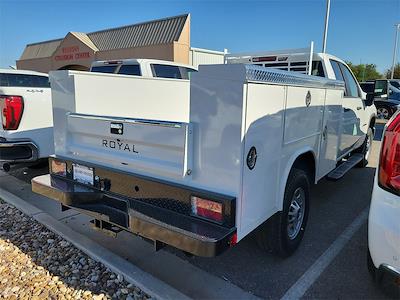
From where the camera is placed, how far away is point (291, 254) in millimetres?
3133

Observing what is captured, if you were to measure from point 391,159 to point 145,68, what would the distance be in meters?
5.19

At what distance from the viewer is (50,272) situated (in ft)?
9.33

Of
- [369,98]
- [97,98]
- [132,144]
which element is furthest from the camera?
[369,98]

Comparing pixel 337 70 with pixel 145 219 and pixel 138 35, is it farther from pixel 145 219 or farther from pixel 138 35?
pixel 138 35

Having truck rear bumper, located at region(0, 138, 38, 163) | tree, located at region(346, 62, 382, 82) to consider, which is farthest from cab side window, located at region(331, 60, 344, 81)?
tree, located at region(346, 62, 382, 82)

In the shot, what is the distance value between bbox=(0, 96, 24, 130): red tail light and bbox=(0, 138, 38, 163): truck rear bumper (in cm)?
22

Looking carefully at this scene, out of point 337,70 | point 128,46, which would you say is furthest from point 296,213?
point 128,46

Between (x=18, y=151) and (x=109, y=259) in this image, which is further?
(x=18, y=151)

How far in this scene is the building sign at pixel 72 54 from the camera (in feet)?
84.2

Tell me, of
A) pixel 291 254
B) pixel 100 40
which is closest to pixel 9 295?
pixel 291 254

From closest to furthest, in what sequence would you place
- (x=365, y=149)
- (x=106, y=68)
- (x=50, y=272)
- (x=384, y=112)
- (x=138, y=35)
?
(x=50, y=272) → (x=365, y=149) → (x=106, y=68) → (x=384, y=112) → (x=138, y=35)

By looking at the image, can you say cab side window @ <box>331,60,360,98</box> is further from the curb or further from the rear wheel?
the rear wheel

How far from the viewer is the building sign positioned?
25656mm

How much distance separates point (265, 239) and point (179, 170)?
1.13 meters
